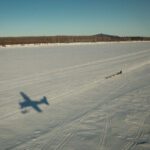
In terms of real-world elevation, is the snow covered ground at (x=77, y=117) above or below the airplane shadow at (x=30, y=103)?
above

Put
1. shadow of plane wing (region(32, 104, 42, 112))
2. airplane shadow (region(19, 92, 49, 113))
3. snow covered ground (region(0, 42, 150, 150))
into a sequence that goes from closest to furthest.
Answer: snow covered ground (region(0, 42, 150, 150)) < shadow of plane wing (region(32, 104, 42, 112)) < airplane shadow (region(19, 92, 49, 113))

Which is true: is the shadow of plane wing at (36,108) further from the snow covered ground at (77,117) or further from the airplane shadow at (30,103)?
the snow covered ground at (77,117)

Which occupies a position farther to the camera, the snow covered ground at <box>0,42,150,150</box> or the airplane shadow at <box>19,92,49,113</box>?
the airplane shadow at <box>19,92,49,113</box>

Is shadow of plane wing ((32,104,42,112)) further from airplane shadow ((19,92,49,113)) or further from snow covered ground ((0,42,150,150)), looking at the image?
snow covered ground ((0,42,150,150))

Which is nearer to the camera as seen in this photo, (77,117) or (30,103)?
(77,117)

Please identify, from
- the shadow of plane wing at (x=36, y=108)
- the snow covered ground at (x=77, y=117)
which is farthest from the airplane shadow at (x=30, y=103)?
the snow covered ground at (x=77, y=117)

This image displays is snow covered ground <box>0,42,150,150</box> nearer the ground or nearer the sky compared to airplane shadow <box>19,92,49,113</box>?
nearer the sky

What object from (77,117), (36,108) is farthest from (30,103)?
(77,117)

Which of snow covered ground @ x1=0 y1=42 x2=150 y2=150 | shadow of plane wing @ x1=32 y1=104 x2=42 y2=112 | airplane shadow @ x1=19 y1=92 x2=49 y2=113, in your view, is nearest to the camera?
snow covered ground @ x1=0 y1=42 x2=150 y2=150

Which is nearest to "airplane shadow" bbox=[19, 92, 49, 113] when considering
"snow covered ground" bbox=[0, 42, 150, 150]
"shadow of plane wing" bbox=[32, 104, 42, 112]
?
"shadow of plane wing" bbox=[32, 104, 42, 112]

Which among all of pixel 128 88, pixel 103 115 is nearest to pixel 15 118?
pixel 103 115

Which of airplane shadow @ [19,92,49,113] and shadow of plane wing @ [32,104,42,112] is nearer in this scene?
shadow of plane wing @ [32,104,42,112]

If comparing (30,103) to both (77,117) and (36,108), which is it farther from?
(77,117)

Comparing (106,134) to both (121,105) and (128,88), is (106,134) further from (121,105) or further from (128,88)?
(128,88)
